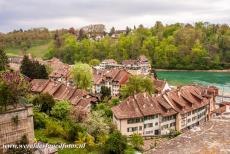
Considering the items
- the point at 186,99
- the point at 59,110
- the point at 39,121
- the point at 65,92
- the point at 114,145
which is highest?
the point at 39,121

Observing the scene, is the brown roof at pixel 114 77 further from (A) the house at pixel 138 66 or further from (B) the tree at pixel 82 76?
(A) the house at pixel 138 66

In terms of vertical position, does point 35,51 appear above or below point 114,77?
below

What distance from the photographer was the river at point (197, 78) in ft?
203

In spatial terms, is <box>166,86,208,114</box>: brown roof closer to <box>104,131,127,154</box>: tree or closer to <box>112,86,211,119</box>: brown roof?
<box>112,86,211,119</box>: brown roof

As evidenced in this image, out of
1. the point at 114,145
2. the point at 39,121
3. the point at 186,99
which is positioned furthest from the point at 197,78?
the point at 114,145

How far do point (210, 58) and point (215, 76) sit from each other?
12436 mm

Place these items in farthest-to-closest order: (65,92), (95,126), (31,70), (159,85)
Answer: (31,70), (159,85), (65,92), (95,126)

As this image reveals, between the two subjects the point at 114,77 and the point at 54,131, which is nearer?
the point at 54,131

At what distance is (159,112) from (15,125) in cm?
1654

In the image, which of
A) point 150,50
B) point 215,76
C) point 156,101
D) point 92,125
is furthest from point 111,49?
point 92,125

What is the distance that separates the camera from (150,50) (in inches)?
3573

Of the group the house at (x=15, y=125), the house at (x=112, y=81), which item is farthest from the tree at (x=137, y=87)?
the house at (x=15, y=125)

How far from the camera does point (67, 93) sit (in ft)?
112

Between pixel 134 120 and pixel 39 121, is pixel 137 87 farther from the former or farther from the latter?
pixel 39 121
